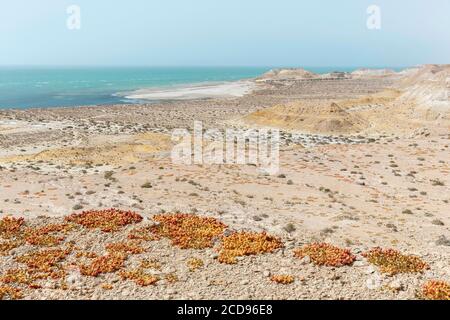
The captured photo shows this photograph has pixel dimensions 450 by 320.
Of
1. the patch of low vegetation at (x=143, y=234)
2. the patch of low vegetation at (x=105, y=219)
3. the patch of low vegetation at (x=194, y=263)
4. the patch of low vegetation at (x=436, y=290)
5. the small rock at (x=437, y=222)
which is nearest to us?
the patch of low vegetation at (x=436, y=290)

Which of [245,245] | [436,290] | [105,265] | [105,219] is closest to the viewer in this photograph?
[436,290]

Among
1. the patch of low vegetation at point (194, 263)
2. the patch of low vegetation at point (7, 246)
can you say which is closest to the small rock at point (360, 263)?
the patch of low vegetation at point (194, 263)

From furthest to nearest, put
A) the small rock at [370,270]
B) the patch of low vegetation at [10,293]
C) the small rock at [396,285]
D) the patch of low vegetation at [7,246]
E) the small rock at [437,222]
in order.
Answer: the small rock at [437,222], the patch of low vegetation at [7,246], the small rock at [370,270], the small rock at [396,285], the patch of low vegetation at [10,293]

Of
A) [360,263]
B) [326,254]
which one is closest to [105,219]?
[326,254]

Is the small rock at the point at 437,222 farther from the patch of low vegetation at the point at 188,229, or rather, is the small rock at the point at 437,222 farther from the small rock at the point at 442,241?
the patch of low vegetation at the point at 188,229

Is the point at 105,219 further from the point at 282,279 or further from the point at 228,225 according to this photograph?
the point at 282,279
